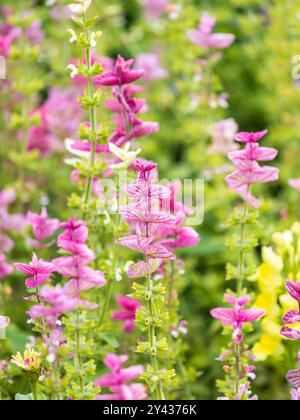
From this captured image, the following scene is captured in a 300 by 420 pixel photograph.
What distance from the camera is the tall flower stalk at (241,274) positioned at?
4.09ft

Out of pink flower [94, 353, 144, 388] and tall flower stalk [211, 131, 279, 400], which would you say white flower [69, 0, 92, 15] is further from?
pink flower [94, 353, 144, 388]

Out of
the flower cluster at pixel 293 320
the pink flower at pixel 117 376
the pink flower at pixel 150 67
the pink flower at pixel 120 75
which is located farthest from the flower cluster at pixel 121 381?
the pink flower at pixel 150 67

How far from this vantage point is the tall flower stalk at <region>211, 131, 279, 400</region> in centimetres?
125

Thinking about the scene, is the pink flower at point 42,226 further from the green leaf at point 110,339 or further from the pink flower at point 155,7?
the pink flower at point 155,7

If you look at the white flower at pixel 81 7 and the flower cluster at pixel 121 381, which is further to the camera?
the white flower at pixel 81 7

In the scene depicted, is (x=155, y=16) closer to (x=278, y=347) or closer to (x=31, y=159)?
(x=31, y=159)

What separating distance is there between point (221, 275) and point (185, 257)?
144 mm

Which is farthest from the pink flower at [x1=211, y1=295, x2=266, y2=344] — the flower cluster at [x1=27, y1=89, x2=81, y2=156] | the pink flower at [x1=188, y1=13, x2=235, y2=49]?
the flower cluster at [x1=27, y1=89, x2=81, y2=156]

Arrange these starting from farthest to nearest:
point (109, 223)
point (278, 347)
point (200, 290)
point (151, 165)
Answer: point (200, 290)
point (278, 347)
point (109, 223)
point (151, 165)

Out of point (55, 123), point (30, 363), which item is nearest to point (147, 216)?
point (30, 363)

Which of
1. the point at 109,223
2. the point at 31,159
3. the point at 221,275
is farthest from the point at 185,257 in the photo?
the point at 109,223

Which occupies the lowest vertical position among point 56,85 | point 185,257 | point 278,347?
point 278,347

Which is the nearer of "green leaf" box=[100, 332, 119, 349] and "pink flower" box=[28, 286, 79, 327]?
"pink flower" box=[28, 286, 79, 327]
